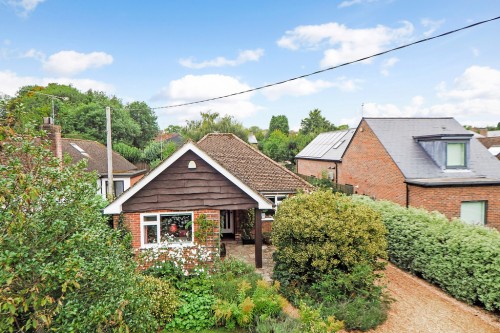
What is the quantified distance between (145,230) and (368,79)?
15.6 metres

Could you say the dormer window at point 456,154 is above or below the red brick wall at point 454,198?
above

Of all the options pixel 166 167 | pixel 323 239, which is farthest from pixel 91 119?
pixel 323 239

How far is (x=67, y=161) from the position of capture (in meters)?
5.21

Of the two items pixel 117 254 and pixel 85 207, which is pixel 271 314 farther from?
pixel 85 207

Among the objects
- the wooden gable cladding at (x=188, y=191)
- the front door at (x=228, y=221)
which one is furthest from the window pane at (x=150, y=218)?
the front door at (x=228, y=221)

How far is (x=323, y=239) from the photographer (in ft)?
29.1

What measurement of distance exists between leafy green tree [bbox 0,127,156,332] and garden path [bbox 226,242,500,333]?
21.4 ft

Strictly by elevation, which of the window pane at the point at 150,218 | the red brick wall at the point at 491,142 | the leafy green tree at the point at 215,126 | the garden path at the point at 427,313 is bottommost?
the garden path at the point at 427,313

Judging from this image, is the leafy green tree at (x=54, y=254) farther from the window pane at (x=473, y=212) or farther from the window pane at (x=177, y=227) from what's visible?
the window pane at (x=473, y=212)

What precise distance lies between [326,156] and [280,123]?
63366 mm

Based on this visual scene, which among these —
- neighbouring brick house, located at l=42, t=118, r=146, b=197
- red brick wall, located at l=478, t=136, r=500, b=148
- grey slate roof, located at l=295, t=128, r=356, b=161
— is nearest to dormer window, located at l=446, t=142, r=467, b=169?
grey slate roof, located at l=295, t=128, r=356, b=161

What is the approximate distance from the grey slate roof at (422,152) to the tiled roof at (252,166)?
6.37m

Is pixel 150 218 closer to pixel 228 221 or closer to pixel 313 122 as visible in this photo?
pixel 228 221

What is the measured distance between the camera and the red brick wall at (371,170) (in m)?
18.0
